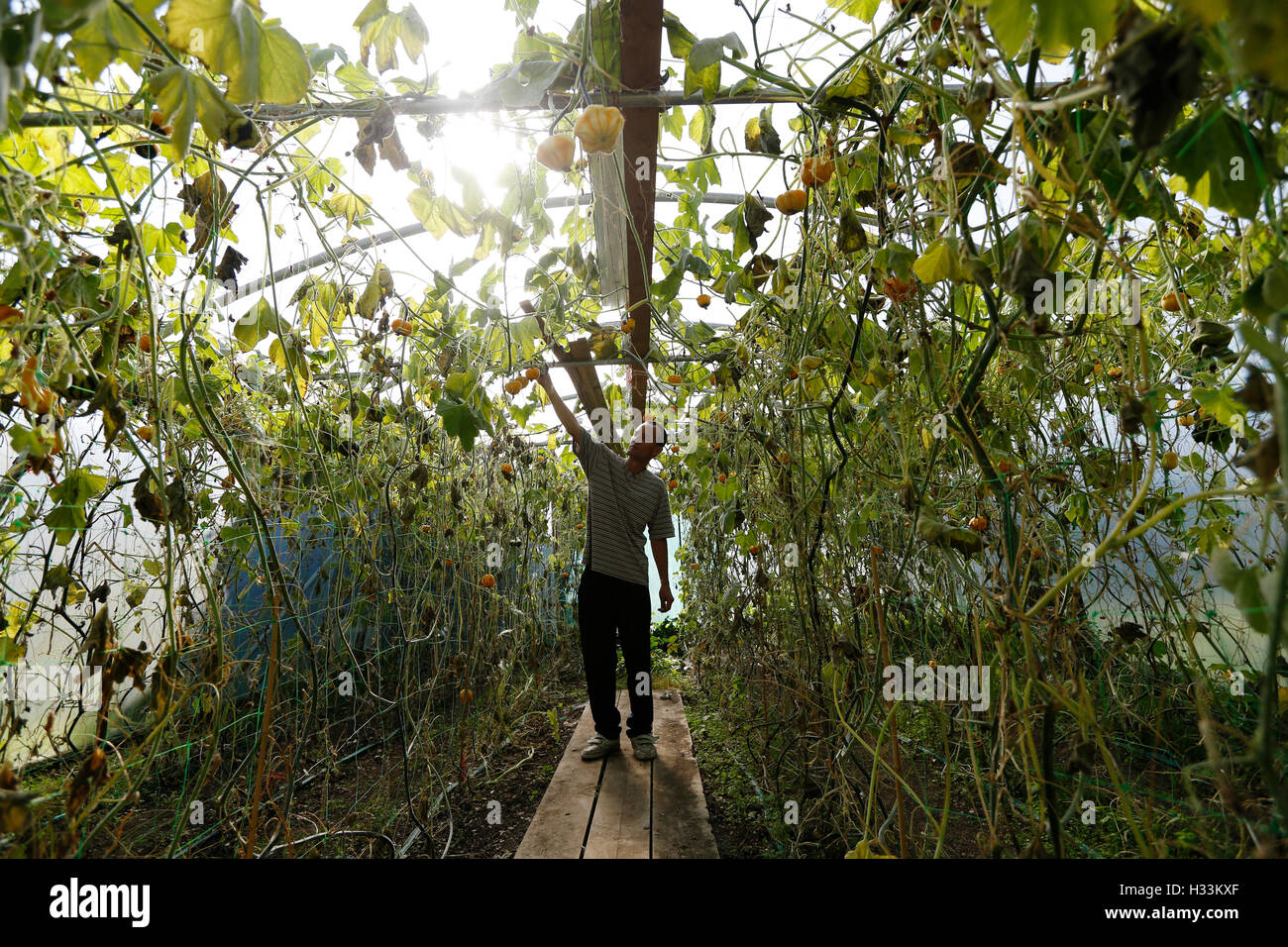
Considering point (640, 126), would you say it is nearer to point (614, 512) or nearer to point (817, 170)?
point (817, 170)

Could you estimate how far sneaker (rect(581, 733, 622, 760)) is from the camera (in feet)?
9.46

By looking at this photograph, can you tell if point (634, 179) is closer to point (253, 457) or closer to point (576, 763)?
point (253, 457)

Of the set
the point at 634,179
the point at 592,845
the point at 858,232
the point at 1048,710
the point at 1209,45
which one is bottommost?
the point at 592,845

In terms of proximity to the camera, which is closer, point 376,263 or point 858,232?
point 858,232

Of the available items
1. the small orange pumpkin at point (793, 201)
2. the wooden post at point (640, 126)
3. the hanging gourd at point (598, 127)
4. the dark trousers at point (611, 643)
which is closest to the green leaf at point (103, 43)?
the hanging gourd at point (598, 127)

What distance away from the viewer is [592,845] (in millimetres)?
2051

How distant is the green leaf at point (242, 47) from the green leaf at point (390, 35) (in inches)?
20.8

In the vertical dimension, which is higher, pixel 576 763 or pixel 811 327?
pixel 811 327

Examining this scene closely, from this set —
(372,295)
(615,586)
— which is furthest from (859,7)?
(615,586)

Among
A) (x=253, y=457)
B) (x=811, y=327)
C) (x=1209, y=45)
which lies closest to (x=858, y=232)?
(x=811, y=327)

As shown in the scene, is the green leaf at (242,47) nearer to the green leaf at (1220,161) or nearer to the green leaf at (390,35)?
the green leaf at (390,35)

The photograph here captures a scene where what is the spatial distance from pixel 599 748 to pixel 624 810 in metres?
0.60
